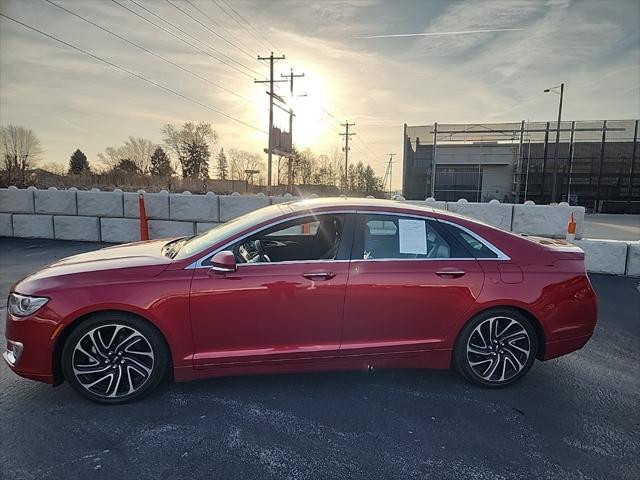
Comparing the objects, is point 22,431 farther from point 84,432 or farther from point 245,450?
point 245,450

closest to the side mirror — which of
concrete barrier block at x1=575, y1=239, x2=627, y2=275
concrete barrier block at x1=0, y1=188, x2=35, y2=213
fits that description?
concrete barrier block at x1=575, y1=239, x2=627, y2=275

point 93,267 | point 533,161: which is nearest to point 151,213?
point 93,267

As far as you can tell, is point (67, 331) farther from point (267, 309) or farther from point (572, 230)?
point (572, 230)

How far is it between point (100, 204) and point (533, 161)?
3109 cm

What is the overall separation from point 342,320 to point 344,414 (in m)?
0.68

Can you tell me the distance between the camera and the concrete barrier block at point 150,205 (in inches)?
363

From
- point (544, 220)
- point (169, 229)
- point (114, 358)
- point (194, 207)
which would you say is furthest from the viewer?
point (169, 229)

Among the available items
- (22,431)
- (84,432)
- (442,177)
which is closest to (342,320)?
(84,432)

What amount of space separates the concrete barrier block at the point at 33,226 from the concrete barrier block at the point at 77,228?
23 cm

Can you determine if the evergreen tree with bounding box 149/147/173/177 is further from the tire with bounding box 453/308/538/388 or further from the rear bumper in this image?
the rear bumper

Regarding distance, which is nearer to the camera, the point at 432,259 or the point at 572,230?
the point at 432,259

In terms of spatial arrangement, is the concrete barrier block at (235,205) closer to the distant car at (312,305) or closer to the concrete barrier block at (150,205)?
the concrete barrier block at (150,205)

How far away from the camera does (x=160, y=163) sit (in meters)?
68.1

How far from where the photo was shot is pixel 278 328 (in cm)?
293
